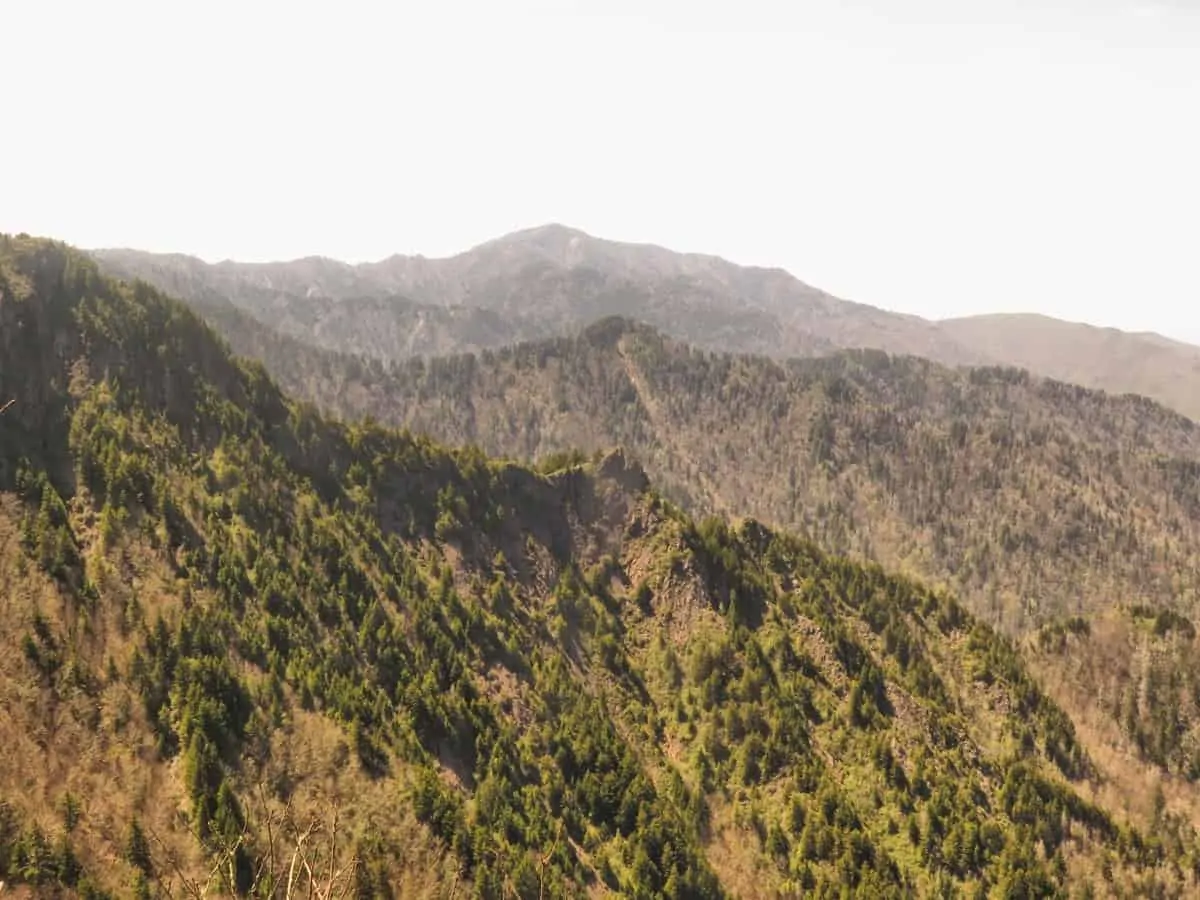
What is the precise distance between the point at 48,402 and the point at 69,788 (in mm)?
44479

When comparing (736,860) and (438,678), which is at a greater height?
(438,678)

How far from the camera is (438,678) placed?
281 feet

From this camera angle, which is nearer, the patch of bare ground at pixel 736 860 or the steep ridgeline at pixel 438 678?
the steep ridgeline at pixel 438 678

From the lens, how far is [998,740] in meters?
100

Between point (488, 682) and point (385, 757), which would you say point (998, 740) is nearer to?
point (488, 682)

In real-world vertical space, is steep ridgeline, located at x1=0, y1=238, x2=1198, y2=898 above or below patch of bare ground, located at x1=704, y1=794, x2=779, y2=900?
above

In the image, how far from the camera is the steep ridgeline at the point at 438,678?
201 feet

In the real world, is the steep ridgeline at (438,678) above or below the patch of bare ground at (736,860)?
above

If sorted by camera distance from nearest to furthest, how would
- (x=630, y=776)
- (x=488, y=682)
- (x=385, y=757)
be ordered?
(x=385, y=757) → (x=630, y=776) → (x=488, y=682)

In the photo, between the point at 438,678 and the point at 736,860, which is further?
the point at 438,678

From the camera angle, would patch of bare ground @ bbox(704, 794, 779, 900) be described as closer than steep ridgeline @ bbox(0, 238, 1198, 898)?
No

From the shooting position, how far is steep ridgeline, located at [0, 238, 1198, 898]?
201ft

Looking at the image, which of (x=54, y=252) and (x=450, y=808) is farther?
(x=54, y=252)

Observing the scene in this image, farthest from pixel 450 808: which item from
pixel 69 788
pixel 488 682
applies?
pixel 69 788
